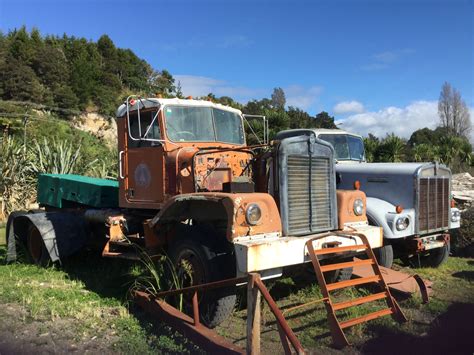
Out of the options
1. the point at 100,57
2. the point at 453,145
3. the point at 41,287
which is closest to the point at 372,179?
the point at 41,287

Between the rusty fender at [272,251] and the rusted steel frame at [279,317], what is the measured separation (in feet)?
0.66

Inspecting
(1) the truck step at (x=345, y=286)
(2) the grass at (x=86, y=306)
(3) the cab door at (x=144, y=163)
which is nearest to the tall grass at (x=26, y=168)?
(2) the grass at (x=86, y=306)

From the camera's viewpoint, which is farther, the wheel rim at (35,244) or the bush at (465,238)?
the bush at (465,238)

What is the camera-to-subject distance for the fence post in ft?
11.7

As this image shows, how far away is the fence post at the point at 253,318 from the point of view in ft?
11.7

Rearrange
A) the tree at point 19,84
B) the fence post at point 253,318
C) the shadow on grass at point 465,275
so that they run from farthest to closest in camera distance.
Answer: the tree at point 19,84 < the shadow on grass at point 465,275 < the fence post at point 253,318

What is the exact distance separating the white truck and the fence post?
11.0ft

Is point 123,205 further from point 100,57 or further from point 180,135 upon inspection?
point 100,57

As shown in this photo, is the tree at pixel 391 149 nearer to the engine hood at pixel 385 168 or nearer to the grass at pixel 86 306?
the engine hood at pixel 385 168

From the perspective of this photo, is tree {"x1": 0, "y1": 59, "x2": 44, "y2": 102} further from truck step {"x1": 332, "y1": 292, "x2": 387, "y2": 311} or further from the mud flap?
truck step {"x1": 332, "y1": 292, "x2": 387, "y2": 311}

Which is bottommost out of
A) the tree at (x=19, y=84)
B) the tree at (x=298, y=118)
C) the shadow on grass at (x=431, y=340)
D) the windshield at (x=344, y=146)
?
the shadow on grass at (x=431, y=340)

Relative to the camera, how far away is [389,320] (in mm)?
4723

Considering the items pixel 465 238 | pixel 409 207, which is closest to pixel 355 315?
pixel 409 207

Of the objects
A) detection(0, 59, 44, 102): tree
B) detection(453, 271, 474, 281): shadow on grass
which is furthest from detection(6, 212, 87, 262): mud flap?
detection(0, 59, 44, 102): tree
